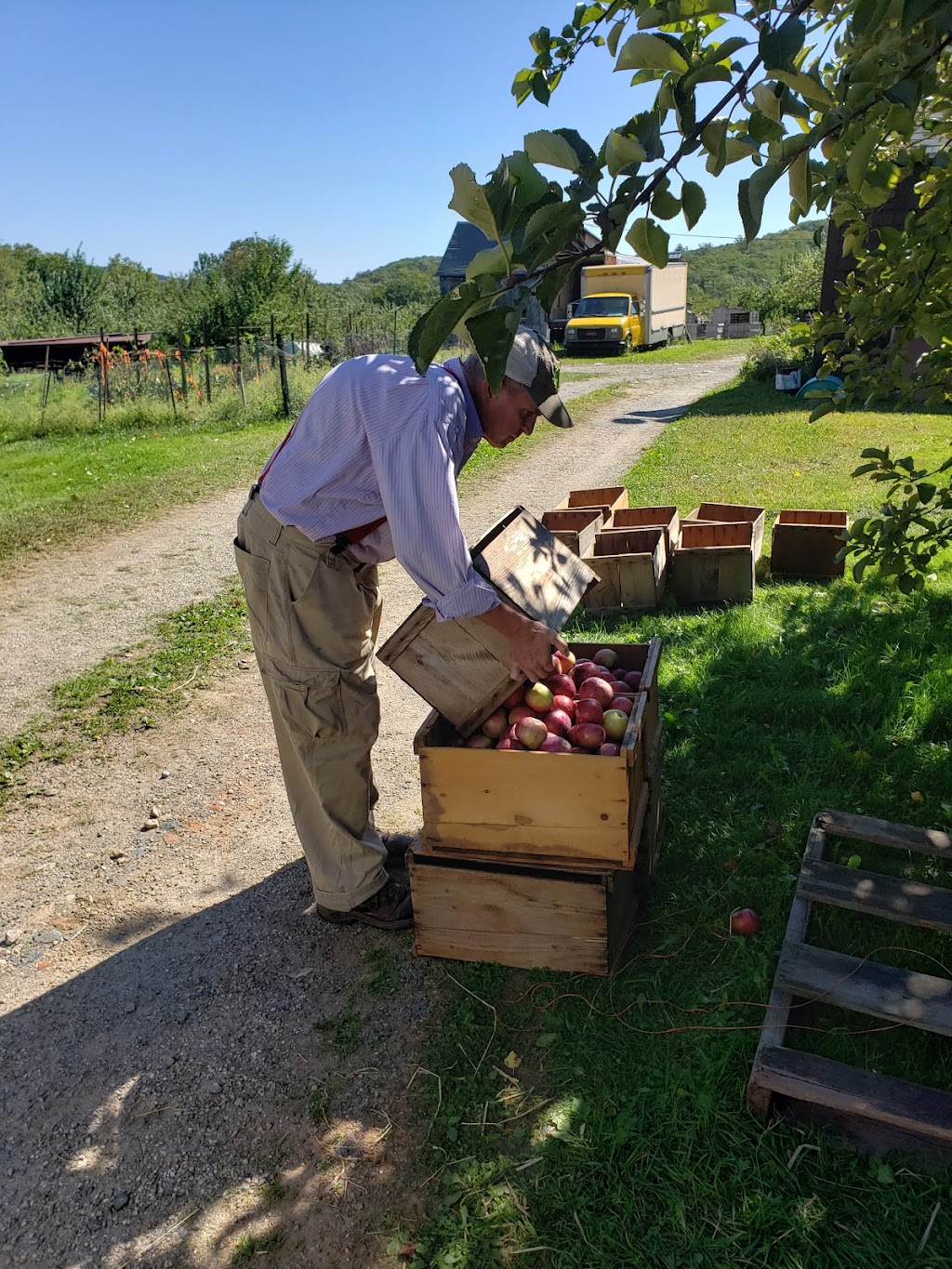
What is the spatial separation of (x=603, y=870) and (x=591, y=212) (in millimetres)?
2077

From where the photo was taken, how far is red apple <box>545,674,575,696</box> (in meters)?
3.35

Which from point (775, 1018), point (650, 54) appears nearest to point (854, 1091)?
point (775, 1018)

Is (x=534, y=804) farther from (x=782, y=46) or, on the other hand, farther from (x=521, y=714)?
(x=782, y=46)

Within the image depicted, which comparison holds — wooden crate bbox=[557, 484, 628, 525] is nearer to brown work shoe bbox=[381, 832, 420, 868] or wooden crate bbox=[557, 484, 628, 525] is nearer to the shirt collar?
brown work shoe bbox=[381, 832, 420, 868]

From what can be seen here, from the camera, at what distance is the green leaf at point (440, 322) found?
1340 mm

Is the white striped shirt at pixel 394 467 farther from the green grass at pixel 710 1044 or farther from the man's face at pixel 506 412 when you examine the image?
the green grass at pixel 710 1044

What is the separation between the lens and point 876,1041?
275 cm

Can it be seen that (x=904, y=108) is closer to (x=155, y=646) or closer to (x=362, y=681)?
(x=362, y=681)

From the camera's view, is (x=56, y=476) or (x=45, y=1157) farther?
(x=56, y=476)

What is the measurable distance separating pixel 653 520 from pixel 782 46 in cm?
579

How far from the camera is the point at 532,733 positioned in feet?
9.90

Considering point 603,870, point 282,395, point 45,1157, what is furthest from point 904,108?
point 282,395

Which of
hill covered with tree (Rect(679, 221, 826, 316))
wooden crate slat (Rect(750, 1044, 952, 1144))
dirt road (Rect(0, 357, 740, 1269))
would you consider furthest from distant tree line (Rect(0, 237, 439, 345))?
hill covered with tree (Rect(679, 221, 826, 316))

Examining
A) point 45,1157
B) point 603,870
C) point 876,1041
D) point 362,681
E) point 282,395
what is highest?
point 282,395
